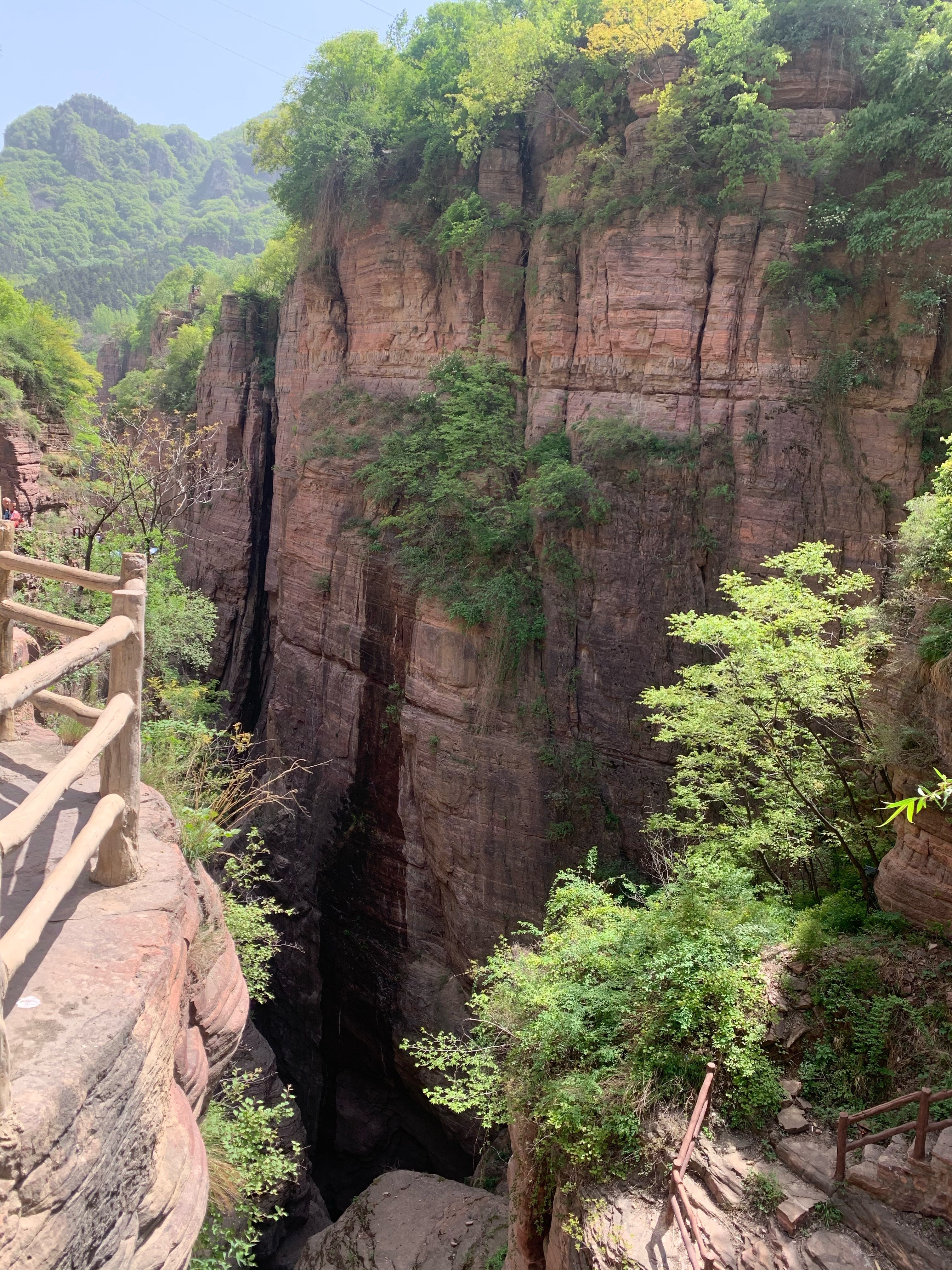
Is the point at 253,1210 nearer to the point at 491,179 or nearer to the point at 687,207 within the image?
the point at 687,207

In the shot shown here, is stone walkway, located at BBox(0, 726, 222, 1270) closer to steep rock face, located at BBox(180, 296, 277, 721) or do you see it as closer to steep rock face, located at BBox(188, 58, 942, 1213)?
steep rock face, located at BBox(188, 58, 942, 1213)

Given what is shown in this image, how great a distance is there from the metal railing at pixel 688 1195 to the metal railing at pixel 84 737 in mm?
4509

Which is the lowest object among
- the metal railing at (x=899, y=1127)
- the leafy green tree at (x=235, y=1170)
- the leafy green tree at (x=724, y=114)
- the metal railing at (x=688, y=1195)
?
the leafy green tree at (x=235, y=1170)

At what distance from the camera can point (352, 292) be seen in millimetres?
19250

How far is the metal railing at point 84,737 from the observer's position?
3314 millimetres

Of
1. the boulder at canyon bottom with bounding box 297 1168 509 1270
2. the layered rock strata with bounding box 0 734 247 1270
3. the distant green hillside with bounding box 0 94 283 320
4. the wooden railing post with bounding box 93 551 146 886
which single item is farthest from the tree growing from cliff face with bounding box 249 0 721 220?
the distant green hillside with bounding box 0 94 283 320

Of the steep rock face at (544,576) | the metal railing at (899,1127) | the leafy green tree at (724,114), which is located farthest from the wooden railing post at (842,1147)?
the leafy green tree at (724,114)

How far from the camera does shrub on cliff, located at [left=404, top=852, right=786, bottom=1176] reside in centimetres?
671

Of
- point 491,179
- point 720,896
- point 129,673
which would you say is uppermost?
point 491,179

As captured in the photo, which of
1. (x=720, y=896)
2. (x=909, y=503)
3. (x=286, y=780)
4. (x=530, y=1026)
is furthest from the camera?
(x=286, y=780)

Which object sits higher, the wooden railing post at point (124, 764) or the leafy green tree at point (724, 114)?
the leafy green tree at point (724, 114)

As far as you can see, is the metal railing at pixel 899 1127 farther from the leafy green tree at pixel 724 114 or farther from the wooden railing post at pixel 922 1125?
the leafy green tree at pixel 724 114

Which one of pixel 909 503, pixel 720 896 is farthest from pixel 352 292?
pixel 720 896

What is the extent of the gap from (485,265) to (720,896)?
526 inches
